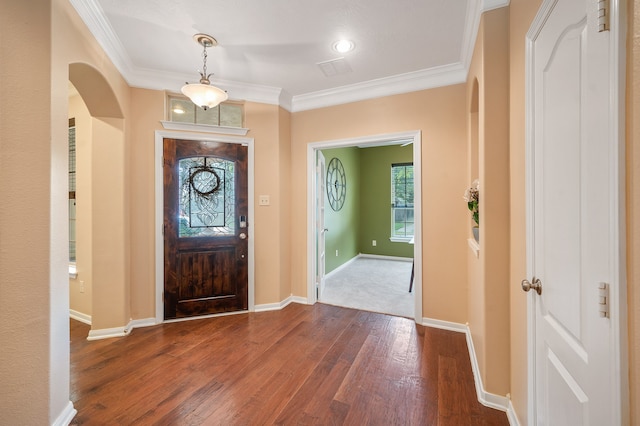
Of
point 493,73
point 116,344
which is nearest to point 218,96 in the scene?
point 493,73

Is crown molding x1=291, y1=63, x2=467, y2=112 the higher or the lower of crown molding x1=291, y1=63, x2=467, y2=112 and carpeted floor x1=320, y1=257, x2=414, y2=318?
the higher

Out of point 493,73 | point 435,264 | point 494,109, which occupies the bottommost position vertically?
point 435,264

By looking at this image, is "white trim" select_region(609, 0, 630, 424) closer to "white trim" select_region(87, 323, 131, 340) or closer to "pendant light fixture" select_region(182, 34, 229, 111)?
"pendant light fixture" select_region(182, 34, 229, 111)

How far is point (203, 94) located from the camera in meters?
2.26

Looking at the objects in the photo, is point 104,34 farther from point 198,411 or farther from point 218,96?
point 198,411

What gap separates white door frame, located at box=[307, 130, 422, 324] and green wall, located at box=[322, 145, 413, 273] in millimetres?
2483

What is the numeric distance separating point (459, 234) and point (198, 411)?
8.83 feet

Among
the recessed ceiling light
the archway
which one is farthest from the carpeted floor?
the recessed ceiling light

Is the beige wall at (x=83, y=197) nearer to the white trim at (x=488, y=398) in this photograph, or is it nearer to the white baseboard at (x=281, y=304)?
the white baseboard at (x=281, y=304)

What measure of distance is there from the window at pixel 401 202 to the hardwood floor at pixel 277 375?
3772 mm

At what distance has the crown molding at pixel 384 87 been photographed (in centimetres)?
274

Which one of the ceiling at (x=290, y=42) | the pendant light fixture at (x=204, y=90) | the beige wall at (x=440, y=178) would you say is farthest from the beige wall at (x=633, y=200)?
the pendant light fixture at (x=204, y=90)

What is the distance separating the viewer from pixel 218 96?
7.63 ft

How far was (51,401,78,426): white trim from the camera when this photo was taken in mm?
1532
